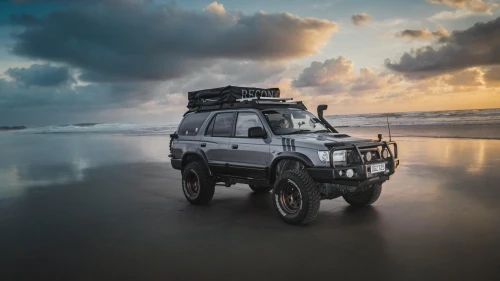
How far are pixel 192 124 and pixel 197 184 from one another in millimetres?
1299

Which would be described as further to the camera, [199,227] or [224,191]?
[224,191]

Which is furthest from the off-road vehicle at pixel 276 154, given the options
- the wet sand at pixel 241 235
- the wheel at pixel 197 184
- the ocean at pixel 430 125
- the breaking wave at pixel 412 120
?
the breaking wave at pixel 412 120

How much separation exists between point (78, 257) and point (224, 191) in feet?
15.6

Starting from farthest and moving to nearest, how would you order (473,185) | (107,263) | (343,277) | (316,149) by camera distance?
(473,185) < (316,149) < (107,263) < (343,277)

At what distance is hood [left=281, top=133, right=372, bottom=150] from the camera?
6121 millimetres

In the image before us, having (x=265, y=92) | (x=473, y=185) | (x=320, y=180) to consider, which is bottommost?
(x=473, y=185)

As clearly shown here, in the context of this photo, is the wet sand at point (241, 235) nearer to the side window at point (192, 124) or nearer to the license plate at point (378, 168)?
the license plate at point (378, 168)

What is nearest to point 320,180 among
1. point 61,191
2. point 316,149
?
point 316,149

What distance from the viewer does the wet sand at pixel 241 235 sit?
431cm

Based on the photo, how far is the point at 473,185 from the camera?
29.4ft

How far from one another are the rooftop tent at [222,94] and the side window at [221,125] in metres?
0.29

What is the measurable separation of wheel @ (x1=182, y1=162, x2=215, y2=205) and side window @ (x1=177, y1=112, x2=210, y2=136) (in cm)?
71

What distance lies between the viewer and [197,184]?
316 inches

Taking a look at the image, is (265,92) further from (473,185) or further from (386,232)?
(473,185)
